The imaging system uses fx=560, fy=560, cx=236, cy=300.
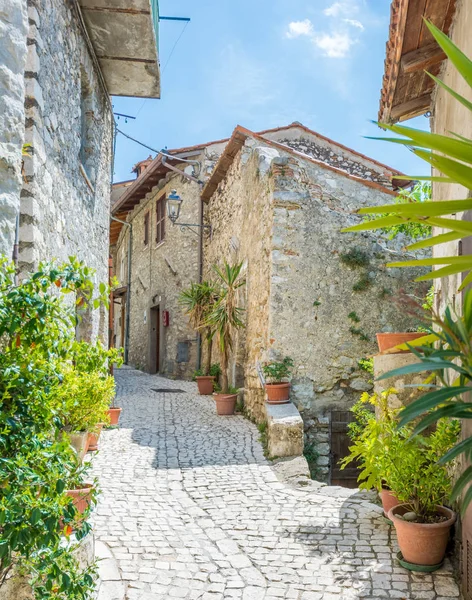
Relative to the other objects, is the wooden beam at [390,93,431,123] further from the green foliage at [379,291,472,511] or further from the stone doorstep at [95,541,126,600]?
the stone doorstep at [95,541,126,600]

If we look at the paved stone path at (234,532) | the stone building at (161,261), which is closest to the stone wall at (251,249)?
the paved stone path at (234,532)

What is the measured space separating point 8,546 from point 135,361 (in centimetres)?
1493

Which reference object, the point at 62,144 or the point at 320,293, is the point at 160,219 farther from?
the point at 62,144

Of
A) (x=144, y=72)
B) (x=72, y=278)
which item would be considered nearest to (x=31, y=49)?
(x=72, y=278)

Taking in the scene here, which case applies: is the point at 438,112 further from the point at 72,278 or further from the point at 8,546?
→ the point at 8,546

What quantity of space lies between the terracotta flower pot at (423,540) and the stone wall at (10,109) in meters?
2.56

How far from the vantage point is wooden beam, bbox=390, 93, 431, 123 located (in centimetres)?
488

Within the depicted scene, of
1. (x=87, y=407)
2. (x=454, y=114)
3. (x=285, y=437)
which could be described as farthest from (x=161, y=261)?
(x=454, y=114)

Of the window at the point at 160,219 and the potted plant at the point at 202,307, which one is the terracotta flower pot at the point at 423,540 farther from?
the window at the point at 160,219

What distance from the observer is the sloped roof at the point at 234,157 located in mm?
7883

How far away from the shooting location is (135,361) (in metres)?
16.6

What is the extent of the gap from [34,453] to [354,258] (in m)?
5.51

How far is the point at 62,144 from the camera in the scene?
14.8 feet

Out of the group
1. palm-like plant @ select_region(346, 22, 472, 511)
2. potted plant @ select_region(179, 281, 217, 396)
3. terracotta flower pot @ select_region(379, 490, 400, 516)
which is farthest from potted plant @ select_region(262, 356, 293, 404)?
palm-like plant @ select_region(346, 22, 472, 511)
